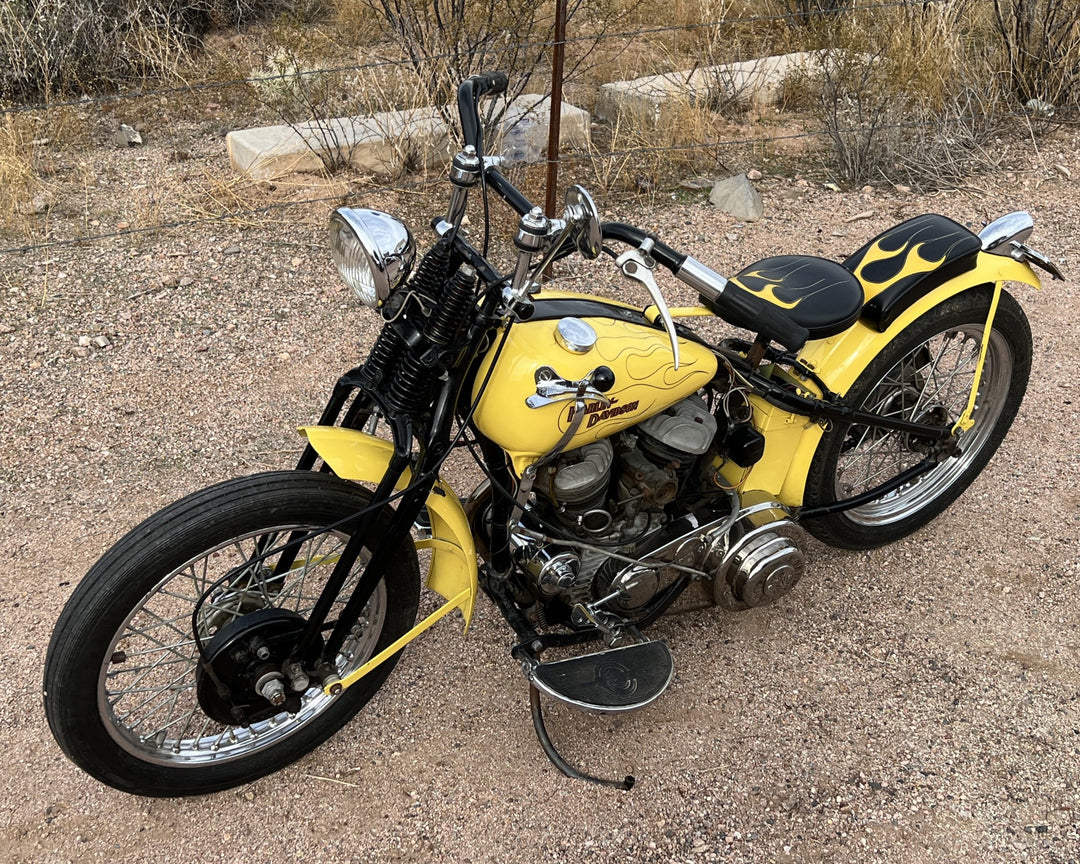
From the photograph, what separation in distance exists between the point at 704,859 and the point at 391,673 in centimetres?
100

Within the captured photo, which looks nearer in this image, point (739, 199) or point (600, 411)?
point (600, 411)

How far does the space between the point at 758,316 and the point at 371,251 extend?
0.93m

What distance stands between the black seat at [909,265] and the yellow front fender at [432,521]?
4.28 feet

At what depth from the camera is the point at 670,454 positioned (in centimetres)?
231

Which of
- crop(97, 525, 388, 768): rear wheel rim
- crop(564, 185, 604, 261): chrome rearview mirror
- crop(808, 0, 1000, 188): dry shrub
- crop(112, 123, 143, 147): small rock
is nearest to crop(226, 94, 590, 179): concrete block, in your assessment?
crop(112, 123, 143, 147): small rock

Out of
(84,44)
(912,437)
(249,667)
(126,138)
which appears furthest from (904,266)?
(84,44)

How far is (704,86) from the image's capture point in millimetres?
6031

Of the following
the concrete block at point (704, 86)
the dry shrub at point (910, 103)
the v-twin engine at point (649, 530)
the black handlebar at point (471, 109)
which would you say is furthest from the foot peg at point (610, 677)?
the concrete block at point (704, 86)

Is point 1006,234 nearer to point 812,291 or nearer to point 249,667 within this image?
point 812,291

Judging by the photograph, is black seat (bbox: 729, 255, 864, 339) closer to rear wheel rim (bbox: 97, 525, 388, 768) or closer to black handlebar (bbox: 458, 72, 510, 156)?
black handlebar (bbox: 458, 72, 510, 156)

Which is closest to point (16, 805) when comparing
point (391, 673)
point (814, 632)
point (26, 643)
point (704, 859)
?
point (26, 643)

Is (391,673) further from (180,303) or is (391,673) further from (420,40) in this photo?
(420,40)

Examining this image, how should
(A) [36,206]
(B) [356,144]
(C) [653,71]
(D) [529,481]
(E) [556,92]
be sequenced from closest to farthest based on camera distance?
(D) [529,481], (E) [556,92], (A) [36,206], (B) [356,144], (C) [653,71]

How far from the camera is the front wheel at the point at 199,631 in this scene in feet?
6.31
